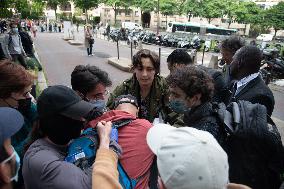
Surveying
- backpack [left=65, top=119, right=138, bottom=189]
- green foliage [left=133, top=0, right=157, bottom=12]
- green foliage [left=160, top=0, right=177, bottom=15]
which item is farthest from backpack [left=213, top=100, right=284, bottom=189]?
green foliage [left=160, top=0, right=177, bottom=15]

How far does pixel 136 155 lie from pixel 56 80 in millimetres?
10512

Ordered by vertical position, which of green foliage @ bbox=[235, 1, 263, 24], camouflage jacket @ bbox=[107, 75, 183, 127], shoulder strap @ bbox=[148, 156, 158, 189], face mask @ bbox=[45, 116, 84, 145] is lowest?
shoulder strap @ bbox=[148, 156, 158, 189]

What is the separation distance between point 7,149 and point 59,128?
1.27 feet

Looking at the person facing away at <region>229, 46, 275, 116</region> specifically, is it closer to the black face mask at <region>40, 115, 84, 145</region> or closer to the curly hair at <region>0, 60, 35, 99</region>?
the black face mask at <region>40, 115, 84, 145</region>

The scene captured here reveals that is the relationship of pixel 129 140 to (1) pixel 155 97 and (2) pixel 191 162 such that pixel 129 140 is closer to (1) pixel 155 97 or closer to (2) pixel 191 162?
(2) pixel 191 162

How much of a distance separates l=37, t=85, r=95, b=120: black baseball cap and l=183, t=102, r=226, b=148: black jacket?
933mm

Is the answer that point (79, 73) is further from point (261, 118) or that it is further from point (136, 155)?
point (261, 118)

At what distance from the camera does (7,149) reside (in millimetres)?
1491

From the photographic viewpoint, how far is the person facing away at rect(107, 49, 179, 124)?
10.5ft

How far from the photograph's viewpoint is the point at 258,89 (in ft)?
10.6

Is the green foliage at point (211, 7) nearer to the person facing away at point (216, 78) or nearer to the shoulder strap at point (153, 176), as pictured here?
the person facing away at point (216, 78)

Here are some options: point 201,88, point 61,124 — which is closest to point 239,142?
point 201,88

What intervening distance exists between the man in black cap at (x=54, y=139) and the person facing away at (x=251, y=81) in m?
1.92

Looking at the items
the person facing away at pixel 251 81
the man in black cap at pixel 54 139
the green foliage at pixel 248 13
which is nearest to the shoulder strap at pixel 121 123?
the man in black cap at pixel 54 139
